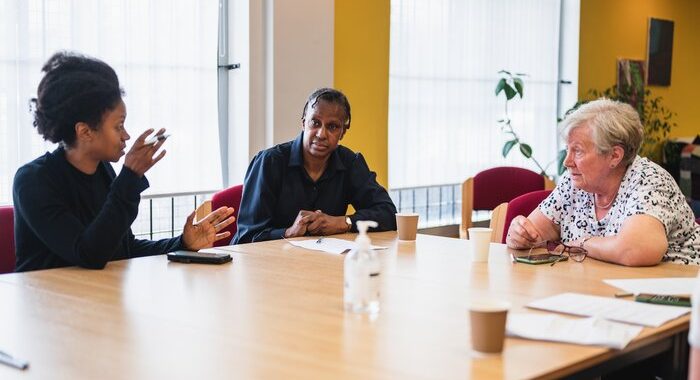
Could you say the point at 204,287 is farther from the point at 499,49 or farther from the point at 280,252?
the point at 499,49

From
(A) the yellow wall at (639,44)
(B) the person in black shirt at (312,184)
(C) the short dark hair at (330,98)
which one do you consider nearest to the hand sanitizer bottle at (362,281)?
(B) the person in black shirt at (312,184)

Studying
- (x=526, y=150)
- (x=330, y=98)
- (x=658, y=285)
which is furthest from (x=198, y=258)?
(x=526, y=150)

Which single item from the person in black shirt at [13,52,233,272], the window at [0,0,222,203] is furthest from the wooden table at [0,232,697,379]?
the window at [0,0,222,203]

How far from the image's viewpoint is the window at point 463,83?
18.7 feet

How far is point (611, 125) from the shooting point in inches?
113

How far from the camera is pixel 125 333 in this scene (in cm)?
172

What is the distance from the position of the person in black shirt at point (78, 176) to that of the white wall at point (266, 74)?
1951mm

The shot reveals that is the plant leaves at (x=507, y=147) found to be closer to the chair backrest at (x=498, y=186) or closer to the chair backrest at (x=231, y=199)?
the chair backrest at (x=498, y=186)

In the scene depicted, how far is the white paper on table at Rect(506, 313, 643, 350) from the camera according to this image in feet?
5.51

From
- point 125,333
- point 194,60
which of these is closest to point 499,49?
point 194,60

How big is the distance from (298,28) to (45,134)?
236 cm

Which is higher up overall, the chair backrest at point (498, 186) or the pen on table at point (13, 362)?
the pen on table at point (13, 362)

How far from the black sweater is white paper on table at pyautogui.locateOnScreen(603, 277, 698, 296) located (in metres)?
1.39

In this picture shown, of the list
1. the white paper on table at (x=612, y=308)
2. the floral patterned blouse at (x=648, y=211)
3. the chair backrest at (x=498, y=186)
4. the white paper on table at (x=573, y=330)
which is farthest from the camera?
the chair backrest at (x=498, y=186)
